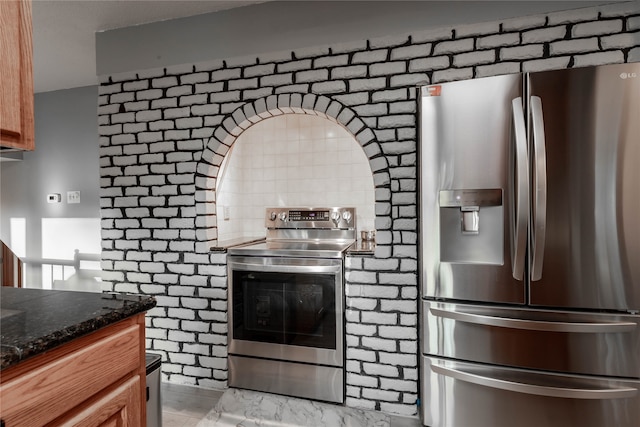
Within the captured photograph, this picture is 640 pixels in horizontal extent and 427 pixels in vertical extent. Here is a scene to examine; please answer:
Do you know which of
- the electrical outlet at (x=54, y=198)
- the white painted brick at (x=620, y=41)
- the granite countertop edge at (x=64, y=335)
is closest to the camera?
the granite countertop edge at (x=64, y=335)

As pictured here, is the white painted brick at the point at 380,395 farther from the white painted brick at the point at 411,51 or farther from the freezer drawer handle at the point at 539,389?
the white painted brick at the point at 411,51

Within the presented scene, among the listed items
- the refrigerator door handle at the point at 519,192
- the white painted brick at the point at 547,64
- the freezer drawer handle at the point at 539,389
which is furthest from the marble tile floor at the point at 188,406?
the white painted brick at the point at 547,64

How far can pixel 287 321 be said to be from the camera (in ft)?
7.80

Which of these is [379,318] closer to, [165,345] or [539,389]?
[539,389]

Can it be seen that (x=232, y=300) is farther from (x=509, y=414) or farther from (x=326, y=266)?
(x=509, y=414)

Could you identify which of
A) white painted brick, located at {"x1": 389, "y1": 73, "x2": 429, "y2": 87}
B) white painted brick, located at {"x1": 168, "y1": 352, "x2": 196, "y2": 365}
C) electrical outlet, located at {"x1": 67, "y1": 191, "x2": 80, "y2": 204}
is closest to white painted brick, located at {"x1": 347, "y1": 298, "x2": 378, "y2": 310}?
white painted brick, located at {"x1": 168, "y1": 352, "x2": 196, "y2": 365}

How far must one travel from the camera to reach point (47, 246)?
395cm

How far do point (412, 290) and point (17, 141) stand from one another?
1943 mm

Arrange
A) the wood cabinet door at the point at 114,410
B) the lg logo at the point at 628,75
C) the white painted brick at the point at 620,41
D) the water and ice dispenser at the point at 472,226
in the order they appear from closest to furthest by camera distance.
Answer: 1. the wood cabinet door at the point at 114,410
2. the lg logo at the point at 628,75
3. the water and ice dispenser at the point at 472,226
4. the white painted brick at the point at 620,41

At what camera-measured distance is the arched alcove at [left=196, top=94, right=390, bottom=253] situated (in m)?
2.21

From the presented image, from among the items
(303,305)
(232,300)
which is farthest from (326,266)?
(232,300)

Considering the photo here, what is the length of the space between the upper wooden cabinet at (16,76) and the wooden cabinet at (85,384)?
0.65 m

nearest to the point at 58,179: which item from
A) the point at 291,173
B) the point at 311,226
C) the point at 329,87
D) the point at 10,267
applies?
the point at 10,267

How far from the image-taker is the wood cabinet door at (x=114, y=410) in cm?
103
